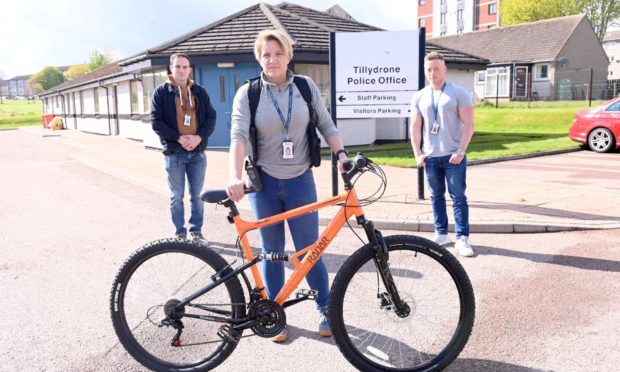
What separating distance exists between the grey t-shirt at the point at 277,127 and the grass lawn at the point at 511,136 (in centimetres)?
846

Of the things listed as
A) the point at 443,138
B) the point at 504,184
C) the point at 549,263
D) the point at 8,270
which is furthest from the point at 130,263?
the point at 504,184

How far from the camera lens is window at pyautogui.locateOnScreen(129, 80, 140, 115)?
68.1 feet

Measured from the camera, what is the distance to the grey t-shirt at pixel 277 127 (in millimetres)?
3309

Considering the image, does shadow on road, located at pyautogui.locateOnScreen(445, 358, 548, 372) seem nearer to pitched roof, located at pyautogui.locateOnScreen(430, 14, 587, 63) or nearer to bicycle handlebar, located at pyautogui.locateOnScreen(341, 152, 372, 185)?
bicycle handlebar, located at pyautogui.locateOnScreen(341, 152, 372, 185)

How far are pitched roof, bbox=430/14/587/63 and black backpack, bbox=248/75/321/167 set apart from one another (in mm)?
36805

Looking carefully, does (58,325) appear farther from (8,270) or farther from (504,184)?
(504,184)

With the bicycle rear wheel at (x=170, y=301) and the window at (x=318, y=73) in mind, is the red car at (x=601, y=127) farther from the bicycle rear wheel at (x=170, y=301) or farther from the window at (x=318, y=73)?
the bicycle rear wheel at (x=170, y=301)

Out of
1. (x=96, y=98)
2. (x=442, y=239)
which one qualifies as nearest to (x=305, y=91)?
(x=442, y=239)

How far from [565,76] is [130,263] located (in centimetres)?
3977

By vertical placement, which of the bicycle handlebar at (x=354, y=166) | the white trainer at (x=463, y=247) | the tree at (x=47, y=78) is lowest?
the white trainer at (x=463, y=247)

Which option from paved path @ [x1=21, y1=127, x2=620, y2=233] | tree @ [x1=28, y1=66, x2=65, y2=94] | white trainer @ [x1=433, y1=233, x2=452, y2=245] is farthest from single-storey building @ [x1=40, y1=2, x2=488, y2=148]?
tree @ [x1=28, y1=66, x2=65, y2=94]

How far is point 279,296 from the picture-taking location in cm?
320

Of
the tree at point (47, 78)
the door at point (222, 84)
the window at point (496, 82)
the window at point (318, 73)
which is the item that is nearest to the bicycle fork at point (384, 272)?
the window at point (318, 73)

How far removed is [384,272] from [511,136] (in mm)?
17436
